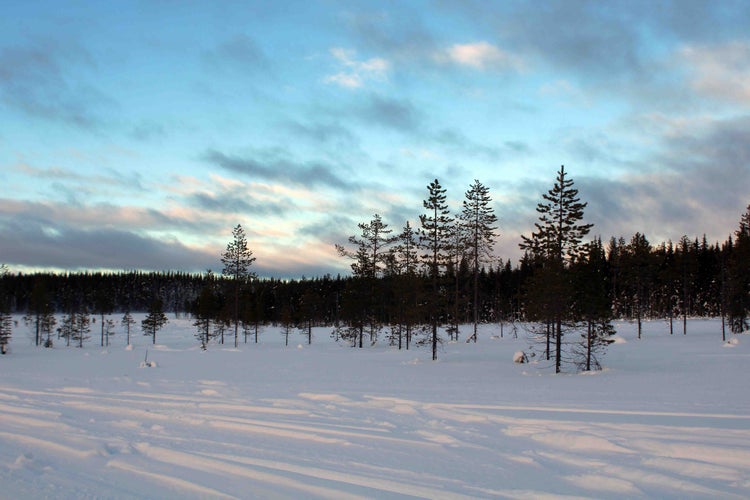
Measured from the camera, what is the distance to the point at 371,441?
27.6 feet

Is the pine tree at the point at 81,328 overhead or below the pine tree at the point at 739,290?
below

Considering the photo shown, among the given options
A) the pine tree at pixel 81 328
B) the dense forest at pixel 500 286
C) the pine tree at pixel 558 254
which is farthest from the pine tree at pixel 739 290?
the pine tree at pixel 81 328

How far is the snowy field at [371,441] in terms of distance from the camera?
5.92 metres

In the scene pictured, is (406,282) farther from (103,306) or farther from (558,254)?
(103,306)

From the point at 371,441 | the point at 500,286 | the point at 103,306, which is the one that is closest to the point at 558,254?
the point at 371,441

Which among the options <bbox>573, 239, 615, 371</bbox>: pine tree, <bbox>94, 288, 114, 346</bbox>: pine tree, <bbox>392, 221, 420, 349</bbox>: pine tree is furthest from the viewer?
<bbox>94, 288, 114, 346</bbox>: pine tree

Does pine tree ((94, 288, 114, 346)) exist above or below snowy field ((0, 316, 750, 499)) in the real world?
below

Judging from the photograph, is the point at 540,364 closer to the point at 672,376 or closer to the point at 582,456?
the point at 672,376

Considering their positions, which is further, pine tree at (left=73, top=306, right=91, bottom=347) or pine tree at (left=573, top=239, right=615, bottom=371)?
pine tree at (left=73, top=306, right=91, bottom=347)

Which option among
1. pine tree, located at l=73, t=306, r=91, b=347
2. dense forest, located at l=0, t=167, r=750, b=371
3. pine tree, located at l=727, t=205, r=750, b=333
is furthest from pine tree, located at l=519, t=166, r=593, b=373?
pine tree, located at l=73, t=306, r=91, b=347

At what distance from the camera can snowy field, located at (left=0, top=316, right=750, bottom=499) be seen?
19.4 ft

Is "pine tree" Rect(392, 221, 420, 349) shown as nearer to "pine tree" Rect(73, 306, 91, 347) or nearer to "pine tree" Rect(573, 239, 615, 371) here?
"pine tree" Rect(573, 239, 615, 371)

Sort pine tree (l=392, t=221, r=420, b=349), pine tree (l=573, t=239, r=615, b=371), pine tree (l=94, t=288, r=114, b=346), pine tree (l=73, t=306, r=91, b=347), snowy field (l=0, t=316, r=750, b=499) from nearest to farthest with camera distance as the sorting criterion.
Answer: snowy field (l=0, t=316, r=750, b=499) → pine tree (l=573, t=239, r=615, b=371) → pine tree (l=392, t=221, r=420, b=349) → pine tree (l=73, t=306, r=91, b=347) → pine tree (l=94, t=288, r=114, b=346)

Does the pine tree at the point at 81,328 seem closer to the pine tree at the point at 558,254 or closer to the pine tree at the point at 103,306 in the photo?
the pine tree at the point at 103,306
